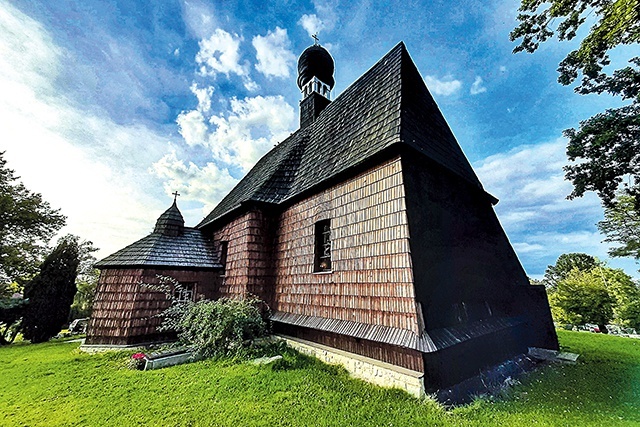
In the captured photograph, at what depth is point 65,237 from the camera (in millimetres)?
14344

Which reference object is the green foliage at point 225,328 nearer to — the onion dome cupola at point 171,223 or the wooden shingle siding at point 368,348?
the wooden shingle siding at point 368,348

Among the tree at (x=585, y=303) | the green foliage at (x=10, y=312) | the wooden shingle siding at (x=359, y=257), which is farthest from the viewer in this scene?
the tree at (x=585, y=303)

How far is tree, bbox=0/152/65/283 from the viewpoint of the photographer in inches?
562

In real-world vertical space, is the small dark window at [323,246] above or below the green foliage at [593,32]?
below

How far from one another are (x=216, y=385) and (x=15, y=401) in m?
3.84

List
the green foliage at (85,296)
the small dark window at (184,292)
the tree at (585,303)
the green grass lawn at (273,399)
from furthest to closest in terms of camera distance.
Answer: the green foliage at (85,296) < the tree at (585,303) < the small dark window at (184,292) < the green grass lawn at (273,399)

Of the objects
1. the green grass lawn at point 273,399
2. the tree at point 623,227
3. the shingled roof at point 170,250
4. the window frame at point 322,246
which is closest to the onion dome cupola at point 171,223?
the shingled roof at point 170,250

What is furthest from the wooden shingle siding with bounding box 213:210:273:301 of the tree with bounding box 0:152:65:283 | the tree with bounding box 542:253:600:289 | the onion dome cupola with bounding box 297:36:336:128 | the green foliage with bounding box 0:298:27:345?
the tree with bounding box 542:253:600:289

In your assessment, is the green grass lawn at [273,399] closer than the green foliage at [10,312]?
Yes

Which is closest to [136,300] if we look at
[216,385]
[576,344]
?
[216,385]

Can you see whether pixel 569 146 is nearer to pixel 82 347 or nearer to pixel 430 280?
pixel 430 280

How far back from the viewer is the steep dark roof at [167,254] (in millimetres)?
9797

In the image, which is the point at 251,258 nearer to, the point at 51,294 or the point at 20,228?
the point at 51,294

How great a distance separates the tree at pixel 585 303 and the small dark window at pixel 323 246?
77.9 feet
